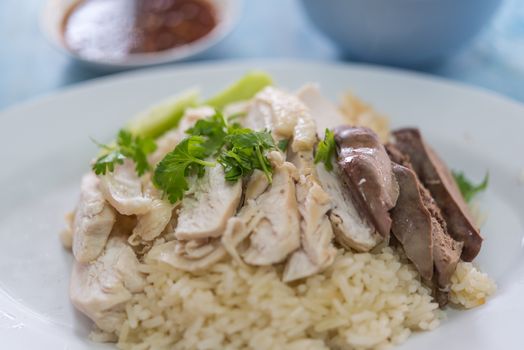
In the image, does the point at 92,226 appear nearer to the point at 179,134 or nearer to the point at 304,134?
the point at 179,134

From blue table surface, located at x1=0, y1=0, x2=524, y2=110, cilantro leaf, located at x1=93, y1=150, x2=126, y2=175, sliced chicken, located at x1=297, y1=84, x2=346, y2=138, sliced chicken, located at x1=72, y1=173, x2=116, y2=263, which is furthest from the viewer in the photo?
blue table surface, located at x1=0, y1=0, x2=524, y2=110

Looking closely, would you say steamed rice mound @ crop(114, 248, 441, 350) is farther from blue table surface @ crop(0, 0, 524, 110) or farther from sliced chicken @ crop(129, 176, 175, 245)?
blue table surface @ crop(0, 0, 524, 110)

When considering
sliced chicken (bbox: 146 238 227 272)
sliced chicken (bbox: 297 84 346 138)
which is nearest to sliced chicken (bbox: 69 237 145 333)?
sliced chicken (bbox: 146 238 227 272)

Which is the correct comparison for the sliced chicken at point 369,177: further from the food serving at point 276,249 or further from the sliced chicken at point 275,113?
the sliced chicken at point 275,113

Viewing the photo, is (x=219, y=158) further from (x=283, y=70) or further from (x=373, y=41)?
(x=373, y=41)

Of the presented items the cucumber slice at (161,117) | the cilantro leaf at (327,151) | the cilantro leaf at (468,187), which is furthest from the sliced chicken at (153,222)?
the cilantro leaf at (468,187)

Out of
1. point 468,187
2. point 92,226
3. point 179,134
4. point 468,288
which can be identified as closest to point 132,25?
point 179,134

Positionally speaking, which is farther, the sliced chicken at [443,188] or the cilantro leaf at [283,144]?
the cilantro leaf at [283,144]
